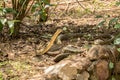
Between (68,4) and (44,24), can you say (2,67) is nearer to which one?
(44,24)

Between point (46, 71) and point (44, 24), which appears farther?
point (44, 24)

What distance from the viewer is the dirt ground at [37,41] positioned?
2973 mm

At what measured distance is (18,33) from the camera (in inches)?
153

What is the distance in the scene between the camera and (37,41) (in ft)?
12.5

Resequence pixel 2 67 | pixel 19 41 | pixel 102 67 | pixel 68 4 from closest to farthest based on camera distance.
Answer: pixel 2 67
pixel 102 67
pixel 19 41
pixel 68 4

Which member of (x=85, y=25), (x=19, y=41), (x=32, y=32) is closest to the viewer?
(x=19, y=41)

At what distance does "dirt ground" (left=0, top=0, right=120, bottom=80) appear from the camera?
297 cm

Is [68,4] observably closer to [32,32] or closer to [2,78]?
[32,32]

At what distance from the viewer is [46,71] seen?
9.59 feet

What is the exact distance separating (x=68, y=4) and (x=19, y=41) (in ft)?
9.99

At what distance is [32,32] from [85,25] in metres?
1.02

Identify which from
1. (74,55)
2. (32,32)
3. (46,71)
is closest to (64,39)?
(32,32)

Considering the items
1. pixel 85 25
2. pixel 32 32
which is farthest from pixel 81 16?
pixel 32 32

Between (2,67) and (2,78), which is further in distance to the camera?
(2,67)
